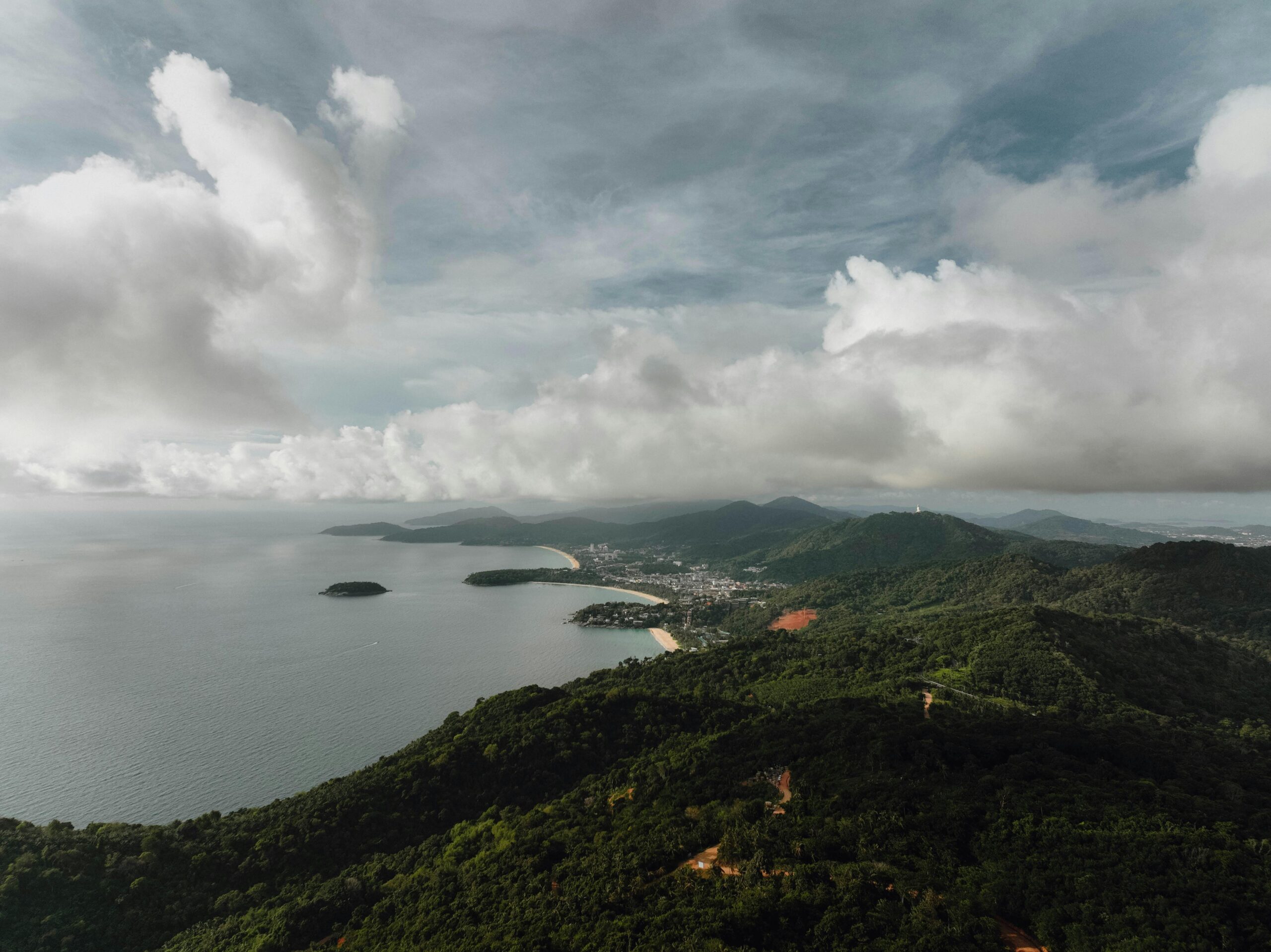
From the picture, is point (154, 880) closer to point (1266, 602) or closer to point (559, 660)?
point (559, 660)

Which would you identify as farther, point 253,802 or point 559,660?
point 559,660

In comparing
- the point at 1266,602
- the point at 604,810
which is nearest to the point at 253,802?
the point at 604,810

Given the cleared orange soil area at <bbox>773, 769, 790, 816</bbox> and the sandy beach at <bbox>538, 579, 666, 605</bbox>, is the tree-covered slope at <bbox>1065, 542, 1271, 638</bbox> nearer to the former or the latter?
the cleared orange soil area at <bbox>773, 769, 790, 816</bbox>

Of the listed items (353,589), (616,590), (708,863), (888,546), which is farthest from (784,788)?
(888,546)

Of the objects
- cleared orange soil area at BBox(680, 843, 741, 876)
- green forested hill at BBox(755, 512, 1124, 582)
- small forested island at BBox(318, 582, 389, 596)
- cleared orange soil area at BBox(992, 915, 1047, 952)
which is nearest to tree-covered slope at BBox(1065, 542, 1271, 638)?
green forested hill at BBox(755, 512, 1124, 582)

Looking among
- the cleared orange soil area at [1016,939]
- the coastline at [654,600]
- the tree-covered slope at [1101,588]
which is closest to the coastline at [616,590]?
the coastline at [654,600]

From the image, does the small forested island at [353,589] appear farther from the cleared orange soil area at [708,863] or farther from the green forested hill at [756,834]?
the cleared orange soil area at [708,863]
